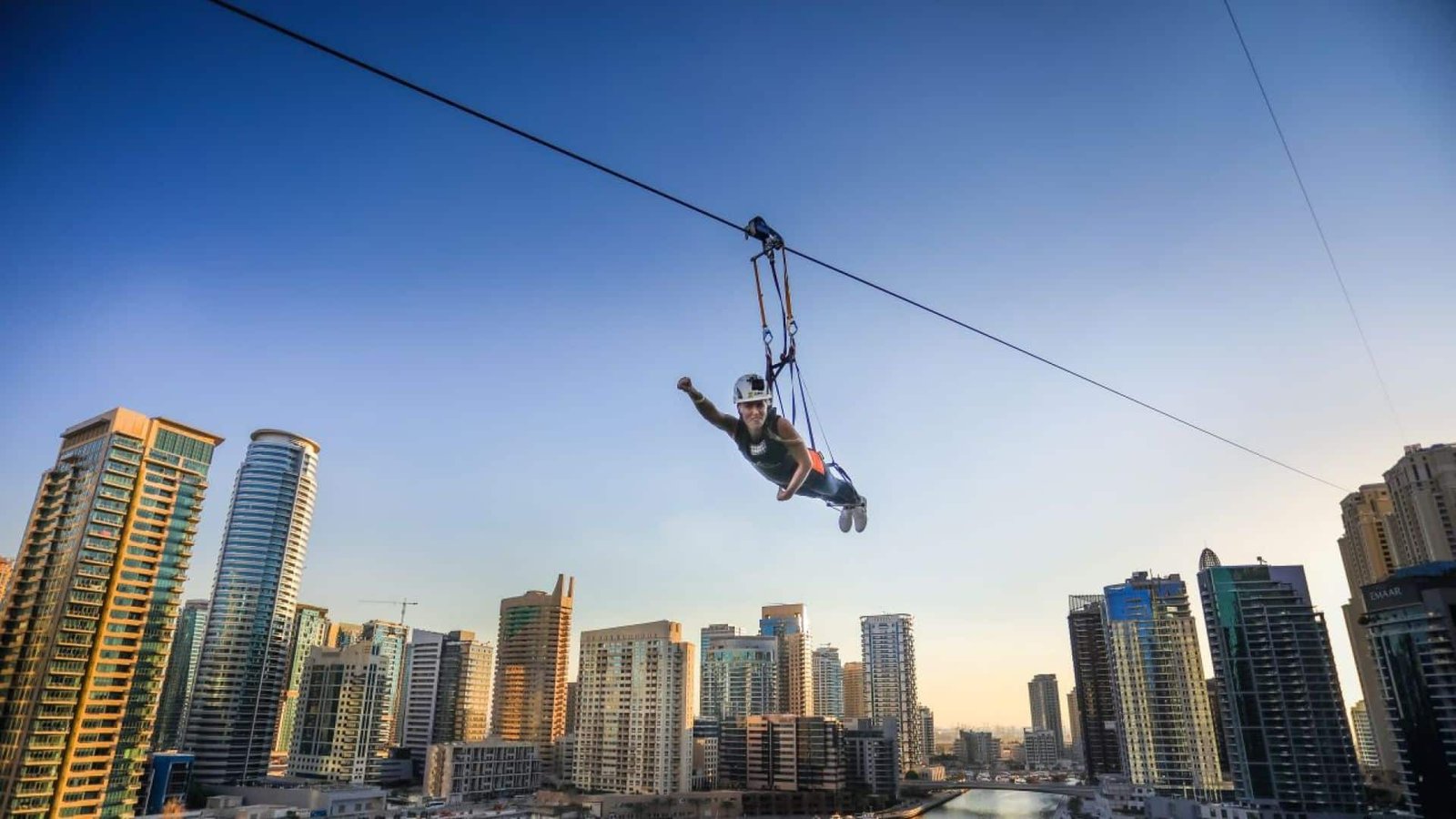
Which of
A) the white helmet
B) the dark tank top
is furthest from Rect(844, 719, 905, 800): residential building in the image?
the white helmet

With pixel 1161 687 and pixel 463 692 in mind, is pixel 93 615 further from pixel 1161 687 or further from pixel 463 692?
pixel 1161 687

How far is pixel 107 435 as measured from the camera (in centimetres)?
3794

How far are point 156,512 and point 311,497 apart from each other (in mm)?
33059

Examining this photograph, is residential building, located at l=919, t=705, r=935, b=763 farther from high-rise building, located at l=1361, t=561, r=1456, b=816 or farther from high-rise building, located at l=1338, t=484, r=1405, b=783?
high-rise building, located at l=1361, t=561, r=1456, b=816

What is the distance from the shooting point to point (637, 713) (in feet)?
183

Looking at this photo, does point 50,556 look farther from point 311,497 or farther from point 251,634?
point 311,497

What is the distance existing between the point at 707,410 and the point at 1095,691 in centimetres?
8706

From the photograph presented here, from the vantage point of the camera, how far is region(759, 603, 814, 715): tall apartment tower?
97.3 m

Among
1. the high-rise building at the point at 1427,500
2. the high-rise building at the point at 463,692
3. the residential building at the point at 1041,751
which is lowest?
the residential building at the point at 1041,751

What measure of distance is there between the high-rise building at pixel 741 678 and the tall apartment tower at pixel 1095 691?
3397cm

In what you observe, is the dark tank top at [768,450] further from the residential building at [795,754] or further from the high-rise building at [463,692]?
the high-rise building at [463,692]

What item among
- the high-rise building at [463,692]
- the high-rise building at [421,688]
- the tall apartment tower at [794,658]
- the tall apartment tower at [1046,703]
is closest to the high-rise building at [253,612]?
the high-rise building at [421,688]

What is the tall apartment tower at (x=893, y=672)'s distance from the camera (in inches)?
3654

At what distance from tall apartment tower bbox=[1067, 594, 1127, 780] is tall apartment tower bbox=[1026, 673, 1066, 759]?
2991 inches
